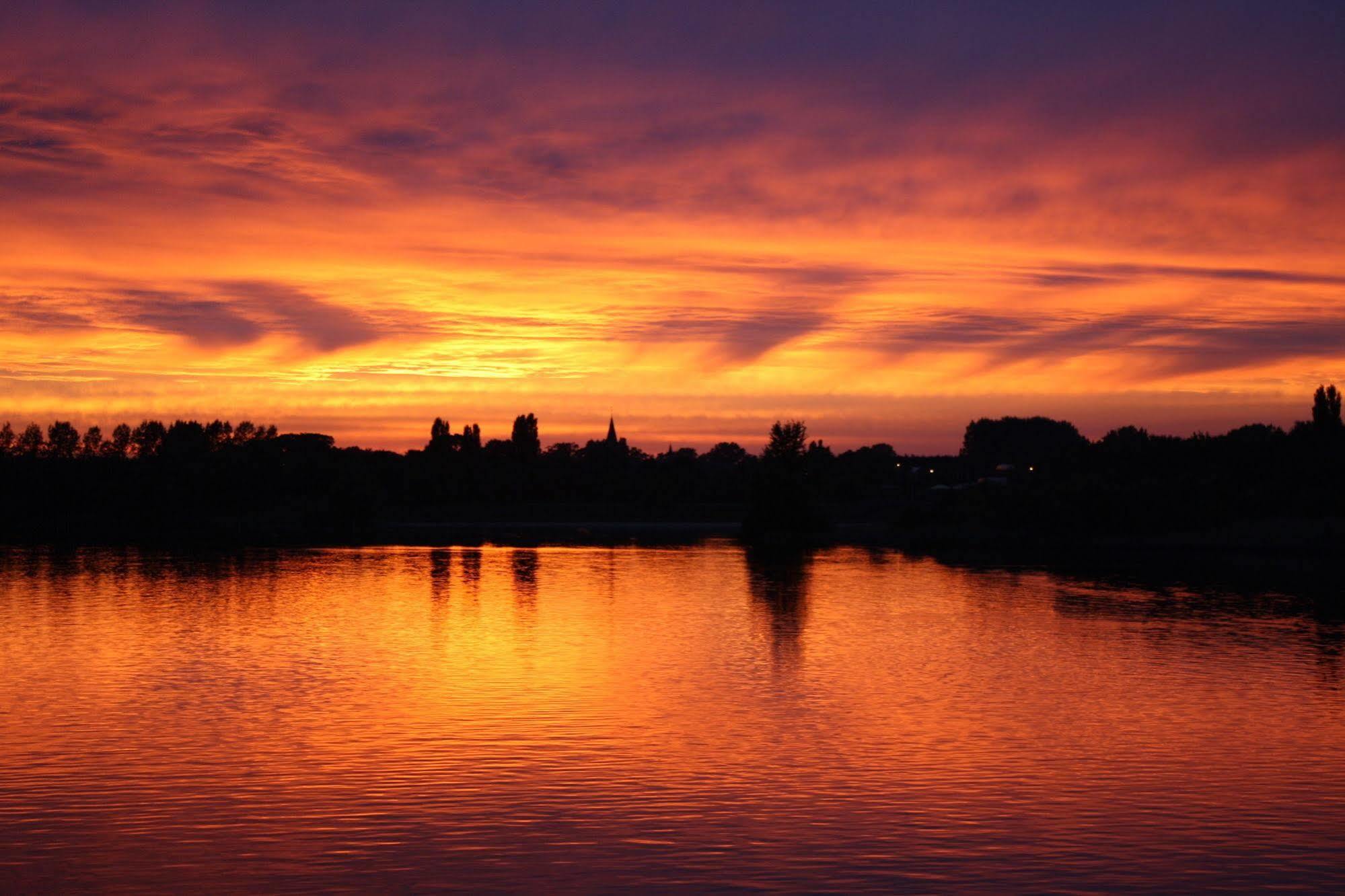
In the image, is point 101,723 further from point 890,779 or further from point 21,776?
point 890,779

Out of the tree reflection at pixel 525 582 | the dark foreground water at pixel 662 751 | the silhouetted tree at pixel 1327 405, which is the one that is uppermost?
the silhouetted tree at pixel 1327 405

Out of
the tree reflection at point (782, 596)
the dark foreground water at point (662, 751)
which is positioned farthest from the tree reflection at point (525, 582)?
the tree reflection at point (782, 596)

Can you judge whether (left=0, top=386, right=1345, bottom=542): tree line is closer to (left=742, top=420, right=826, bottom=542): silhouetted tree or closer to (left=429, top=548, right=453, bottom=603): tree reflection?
(left=742, top=420, right=826, bottom=542): silhouetted tree

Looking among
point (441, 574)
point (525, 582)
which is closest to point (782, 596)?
point (525, 582)

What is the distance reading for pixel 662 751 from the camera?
28219 mm

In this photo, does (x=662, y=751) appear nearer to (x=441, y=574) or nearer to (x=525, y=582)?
(x=525, y=582)

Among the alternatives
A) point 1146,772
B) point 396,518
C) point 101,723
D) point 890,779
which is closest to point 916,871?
point 890,779

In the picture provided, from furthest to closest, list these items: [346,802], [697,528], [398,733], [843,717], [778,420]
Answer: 1. [697,528]
2. [778,420]
3. [843,717]
4. [398,733]
5. [346,802]

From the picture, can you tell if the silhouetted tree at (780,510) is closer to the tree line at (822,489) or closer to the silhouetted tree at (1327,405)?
the tree line at (822,489)

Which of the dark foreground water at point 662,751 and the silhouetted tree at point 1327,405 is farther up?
the silhouetted tree at point 1327,405

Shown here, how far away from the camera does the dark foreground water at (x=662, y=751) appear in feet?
65.3

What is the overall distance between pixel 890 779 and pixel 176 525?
165 meters

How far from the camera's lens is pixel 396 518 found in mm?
199500

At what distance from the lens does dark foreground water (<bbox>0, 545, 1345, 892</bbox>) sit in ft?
65.3
